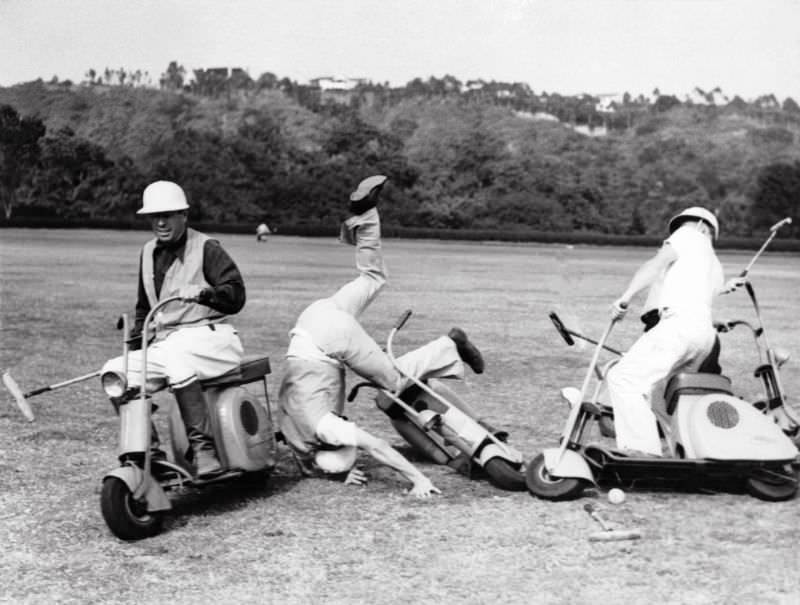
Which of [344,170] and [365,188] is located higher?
[365,188]

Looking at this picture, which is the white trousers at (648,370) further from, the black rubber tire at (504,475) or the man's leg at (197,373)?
the man's leg at (197,373)

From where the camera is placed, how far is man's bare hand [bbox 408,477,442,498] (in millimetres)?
6609

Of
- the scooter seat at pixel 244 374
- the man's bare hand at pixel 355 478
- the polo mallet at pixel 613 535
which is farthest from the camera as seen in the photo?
the man's bare hand at pixel 355 478

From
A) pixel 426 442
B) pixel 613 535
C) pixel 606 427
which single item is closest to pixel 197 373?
pixel 426 442

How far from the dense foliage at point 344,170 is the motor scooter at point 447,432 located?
68573mm

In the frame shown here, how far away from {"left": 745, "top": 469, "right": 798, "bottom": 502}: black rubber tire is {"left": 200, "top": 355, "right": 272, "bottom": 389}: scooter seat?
2989mm

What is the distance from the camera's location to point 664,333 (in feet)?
21.9

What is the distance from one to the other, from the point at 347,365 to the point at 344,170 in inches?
3220

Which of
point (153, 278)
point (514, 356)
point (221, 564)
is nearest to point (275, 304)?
point (514, 356)

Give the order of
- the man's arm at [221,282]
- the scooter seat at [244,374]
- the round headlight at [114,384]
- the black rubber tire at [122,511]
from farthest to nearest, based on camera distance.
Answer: the scooter seat at [244,374]
the man's arm at [221,282]
the round headlight at [114,384]
the black rubber tire at [122,511]

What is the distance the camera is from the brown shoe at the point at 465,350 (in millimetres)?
7242

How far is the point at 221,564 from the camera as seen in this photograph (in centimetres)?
528

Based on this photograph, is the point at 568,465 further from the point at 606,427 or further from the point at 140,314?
the point at 140,314

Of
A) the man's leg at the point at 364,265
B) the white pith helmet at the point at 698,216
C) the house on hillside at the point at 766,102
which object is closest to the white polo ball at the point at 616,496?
the white pith helmet at the point at 698,216
